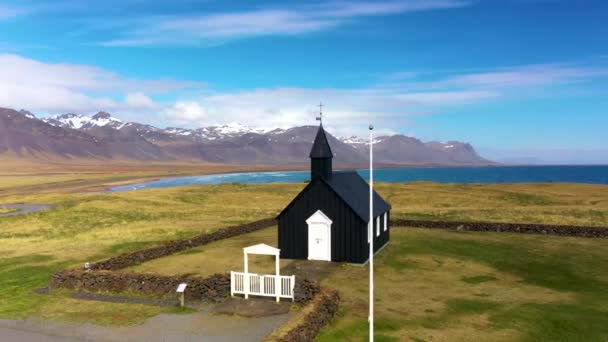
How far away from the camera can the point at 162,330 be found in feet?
63.7

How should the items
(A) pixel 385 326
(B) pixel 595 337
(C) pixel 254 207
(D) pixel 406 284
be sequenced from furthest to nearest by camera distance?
(C) pixel 254 207 < (D) pixel 406 284 < (A) pixel 385 326 < (B) pixel 595 337

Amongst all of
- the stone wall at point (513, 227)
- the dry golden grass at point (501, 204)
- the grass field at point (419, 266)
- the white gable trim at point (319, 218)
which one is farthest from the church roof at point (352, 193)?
the dry golden grass at point (501, 204)

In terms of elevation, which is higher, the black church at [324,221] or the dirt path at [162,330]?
the black church at [324,221]

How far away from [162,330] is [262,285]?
5.80 m

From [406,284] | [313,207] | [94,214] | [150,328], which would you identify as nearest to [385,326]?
[406,284]

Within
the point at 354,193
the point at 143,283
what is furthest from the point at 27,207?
the point at 354,193

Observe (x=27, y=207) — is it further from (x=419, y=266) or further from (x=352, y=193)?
(x=419, y=266)

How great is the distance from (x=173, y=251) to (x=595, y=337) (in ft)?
94.1

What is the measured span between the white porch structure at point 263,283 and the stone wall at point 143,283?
60 centimetres

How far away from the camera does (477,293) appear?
81.2ft

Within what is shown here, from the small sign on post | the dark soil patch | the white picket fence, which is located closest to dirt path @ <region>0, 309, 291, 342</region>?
the dark soil patch

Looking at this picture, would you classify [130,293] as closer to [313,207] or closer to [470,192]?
[313,207]

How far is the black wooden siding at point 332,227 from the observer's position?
104 feet

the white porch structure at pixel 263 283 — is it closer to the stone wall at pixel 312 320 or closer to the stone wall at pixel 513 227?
the stone wall at pixel 312 320
